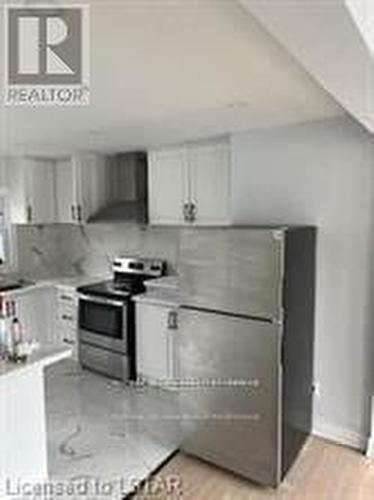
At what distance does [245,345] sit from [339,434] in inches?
46.4

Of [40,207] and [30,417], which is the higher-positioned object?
[40,207]

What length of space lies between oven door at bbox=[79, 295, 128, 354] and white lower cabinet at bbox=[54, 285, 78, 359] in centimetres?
17

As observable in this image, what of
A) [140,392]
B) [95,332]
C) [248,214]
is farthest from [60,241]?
[248,214]

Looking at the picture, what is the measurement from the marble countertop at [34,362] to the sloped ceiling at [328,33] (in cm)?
202

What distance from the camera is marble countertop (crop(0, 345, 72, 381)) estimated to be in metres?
2.37

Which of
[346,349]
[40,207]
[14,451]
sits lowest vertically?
[14,451]


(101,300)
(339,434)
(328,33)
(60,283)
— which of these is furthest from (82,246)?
(328,33)

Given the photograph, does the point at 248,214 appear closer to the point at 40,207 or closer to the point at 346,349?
the point at 346,349

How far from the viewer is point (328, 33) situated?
3.71ft

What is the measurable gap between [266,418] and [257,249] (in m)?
1.03

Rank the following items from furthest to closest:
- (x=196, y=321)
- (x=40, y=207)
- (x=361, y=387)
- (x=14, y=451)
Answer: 1. (x=40, y=207)
2. (x=361, y=387)
3. (x=196, y=321)
4. (x=14, y=451)

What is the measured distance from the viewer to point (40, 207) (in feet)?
16.9

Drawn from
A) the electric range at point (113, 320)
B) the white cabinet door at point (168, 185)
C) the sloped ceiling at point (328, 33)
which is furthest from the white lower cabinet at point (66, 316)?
the sloped ceiling at point (328, 33)

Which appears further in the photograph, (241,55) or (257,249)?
(257,249)
